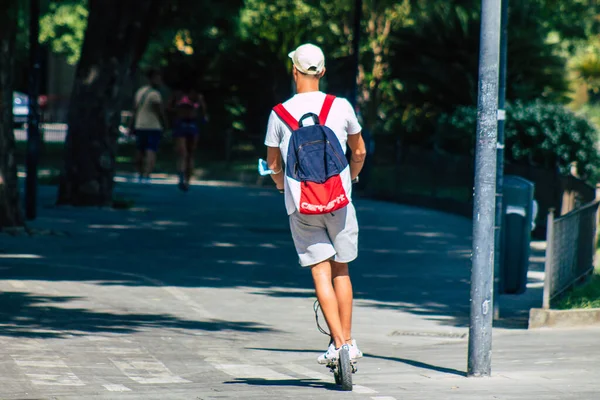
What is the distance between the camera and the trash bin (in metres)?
12.0

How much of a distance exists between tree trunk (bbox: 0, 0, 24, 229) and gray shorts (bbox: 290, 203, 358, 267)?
8088mm

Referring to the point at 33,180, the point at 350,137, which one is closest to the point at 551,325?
the point at 350,137

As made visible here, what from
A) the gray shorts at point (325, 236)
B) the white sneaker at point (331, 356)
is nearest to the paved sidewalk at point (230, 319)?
the white sneaker at point (331, 356)

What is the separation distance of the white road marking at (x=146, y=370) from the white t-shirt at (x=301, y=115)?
46.3 inches

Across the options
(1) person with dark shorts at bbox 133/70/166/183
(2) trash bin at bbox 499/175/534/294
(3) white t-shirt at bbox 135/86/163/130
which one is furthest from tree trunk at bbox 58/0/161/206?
(2) trash bin at bbox 499/175/534/294

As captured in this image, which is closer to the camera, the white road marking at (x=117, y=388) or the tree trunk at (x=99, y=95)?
the white road marking at (x=117, y=388)

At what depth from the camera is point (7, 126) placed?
1484 cm

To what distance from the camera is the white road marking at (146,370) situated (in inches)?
287

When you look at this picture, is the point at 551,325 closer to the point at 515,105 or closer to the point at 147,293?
the point at 147,293

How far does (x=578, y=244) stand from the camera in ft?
39.7

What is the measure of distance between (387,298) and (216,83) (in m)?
21.5

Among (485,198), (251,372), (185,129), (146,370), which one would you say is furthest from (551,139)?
(146,370)

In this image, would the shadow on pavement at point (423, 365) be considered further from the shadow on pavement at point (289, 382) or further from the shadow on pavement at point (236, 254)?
the shadow on pavement at point (236, 254)

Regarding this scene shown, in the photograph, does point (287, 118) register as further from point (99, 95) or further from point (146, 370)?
point (99, 95)
